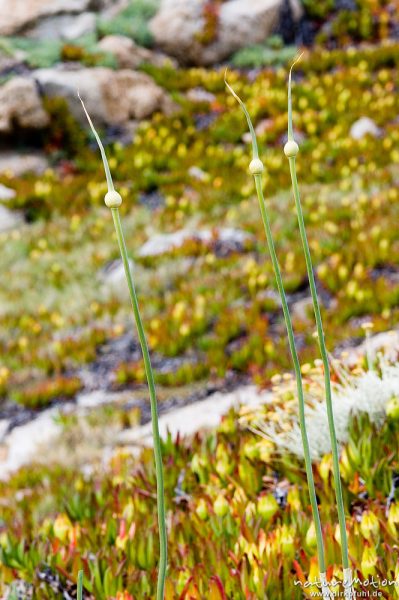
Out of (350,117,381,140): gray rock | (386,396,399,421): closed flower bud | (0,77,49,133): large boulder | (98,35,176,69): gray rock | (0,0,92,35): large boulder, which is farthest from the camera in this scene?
(0,0,92,35): large boulder

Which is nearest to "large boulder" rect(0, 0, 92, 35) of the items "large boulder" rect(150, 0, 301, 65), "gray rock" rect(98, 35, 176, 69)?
"gray rock" rect(98, 35, 176, 69)

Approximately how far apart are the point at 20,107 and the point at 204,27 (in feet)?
20.1

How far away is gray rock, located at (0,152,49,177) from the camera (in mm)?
13219

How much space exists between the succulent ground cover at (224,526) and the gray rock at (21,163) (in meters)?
10.5

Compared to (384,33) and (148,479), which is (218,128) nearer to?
(384,33)

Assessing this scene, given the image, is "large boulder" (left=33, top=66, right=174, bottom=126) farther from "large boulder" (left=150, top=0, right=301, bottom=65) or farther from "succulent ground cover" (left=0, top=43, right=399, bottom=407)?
"large boulder" (left=150, top=0, right=301, bottom=65)

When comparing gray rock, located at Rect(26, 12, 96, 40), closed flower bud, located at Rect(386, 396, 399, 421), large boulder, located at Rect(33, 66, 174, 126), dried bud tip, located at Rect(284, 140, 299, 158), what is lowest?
dried bud tip, located at Rect(284, 140, 299, 158)

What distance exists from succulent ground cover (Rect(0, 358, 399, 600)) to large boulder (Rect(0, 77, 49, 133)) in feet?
35.8

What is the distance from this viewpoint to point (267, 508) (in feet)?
8.03

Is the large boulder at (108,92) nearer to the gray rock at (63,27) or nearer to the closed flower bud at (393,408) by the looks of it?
the gray rock at (63,27)

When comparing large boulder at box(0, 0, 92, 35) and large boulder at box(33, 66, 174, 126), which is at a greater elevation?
large boulder at box(0, 0, 92, 35)

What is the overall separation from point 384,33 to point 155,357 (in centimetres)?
1378

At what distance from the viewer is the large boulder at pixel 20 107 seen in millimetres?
13102

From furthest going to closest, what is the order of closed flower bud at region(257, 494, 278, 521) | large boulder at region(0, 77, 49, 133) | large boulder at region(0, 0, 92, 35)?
large boulder at region(0, 0, 92, 35)
large boulder at region(0, 77, 49, 133)
closed flower bud at region(257, 494, 278, 521)
